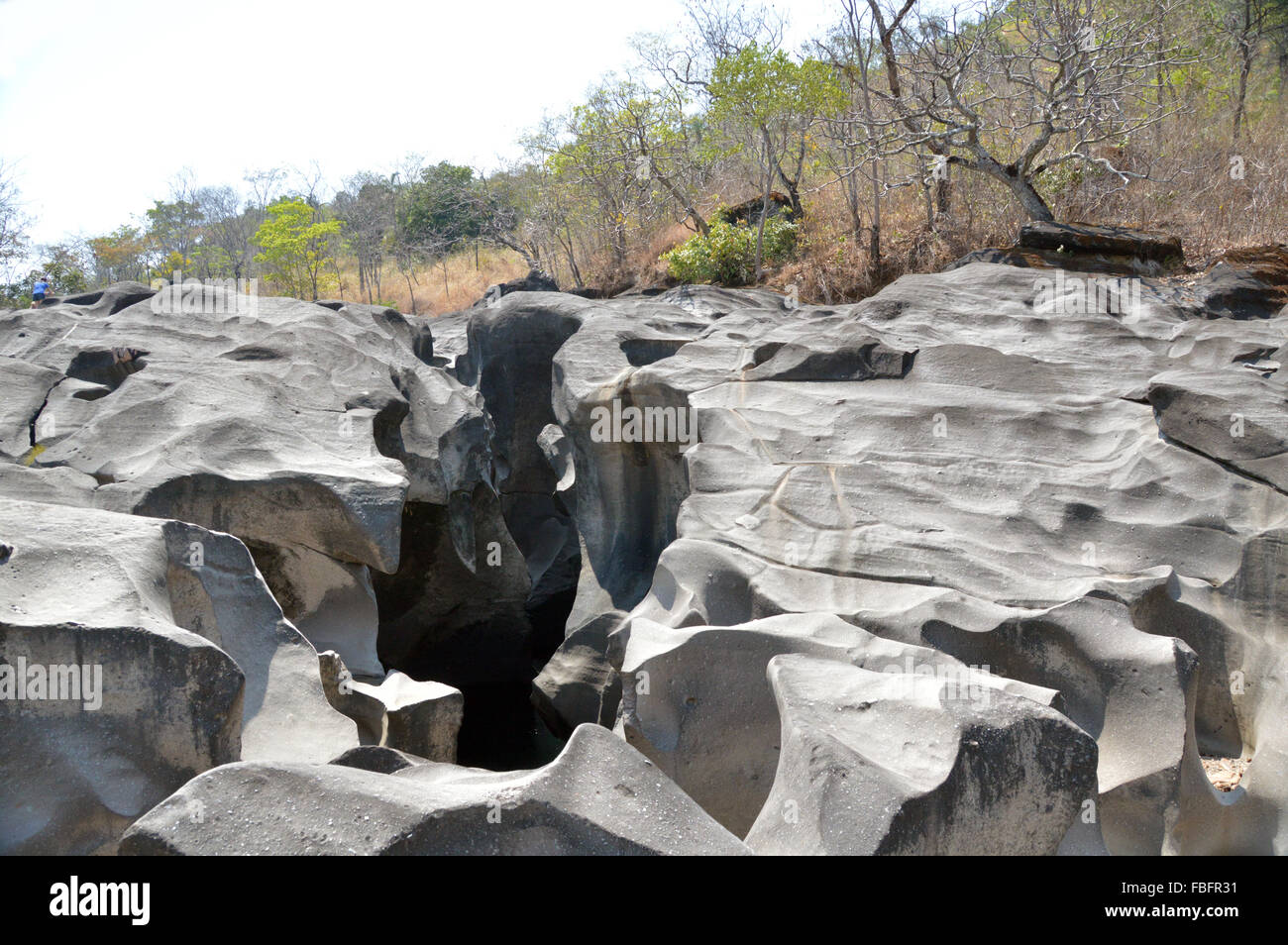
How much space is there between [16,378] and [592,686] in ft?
14.5

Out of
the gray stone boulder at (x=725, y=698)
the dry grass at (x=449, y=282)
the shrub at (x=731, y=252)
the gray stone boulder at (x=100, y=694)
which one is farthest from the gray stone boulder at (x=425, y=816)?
the dry grass at (x=449, y=282)

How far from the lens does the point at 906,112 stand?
11289 millimetres

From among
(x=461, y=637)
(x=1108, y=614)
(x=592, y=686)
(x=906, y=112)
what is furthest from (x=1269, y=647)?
(x=906, y=112)

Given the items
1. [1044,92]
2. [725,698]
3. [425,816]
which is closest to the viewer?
[425,816]

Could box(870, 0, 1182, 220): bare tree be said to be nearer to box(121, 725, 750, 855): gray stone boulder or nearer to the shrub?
the shrub

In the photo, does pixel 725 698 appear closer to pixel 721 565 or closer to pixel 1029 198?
pixel 721 565

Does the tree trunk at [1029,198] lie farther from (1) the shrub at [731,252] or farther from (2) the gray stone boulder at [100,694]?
(2) the gray stone boulder at [100,694]

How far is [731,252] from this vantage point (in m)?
14.1

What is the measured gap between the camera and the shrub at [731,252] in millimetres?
14000

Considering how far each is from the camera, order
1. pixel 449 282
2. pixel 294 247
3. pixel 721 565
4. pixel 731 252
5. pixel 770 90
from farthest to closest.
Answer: pixel 449 282 < pixel 294 247 < pixel 731 252 < pixel 770 90 < pixel 721 565

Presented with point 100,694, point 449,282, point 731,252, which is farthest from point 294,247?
point 100,694

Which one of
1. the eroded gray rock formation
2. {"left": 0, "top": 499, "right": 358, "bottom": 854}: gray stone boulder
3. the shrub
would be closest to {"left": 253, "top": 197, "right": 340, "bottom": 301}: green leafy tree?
the shrub

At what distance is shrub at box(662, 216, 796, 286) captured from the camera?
14.0 m

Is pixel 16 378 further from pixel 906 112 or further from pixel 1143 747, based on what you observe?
pixel 906 112
